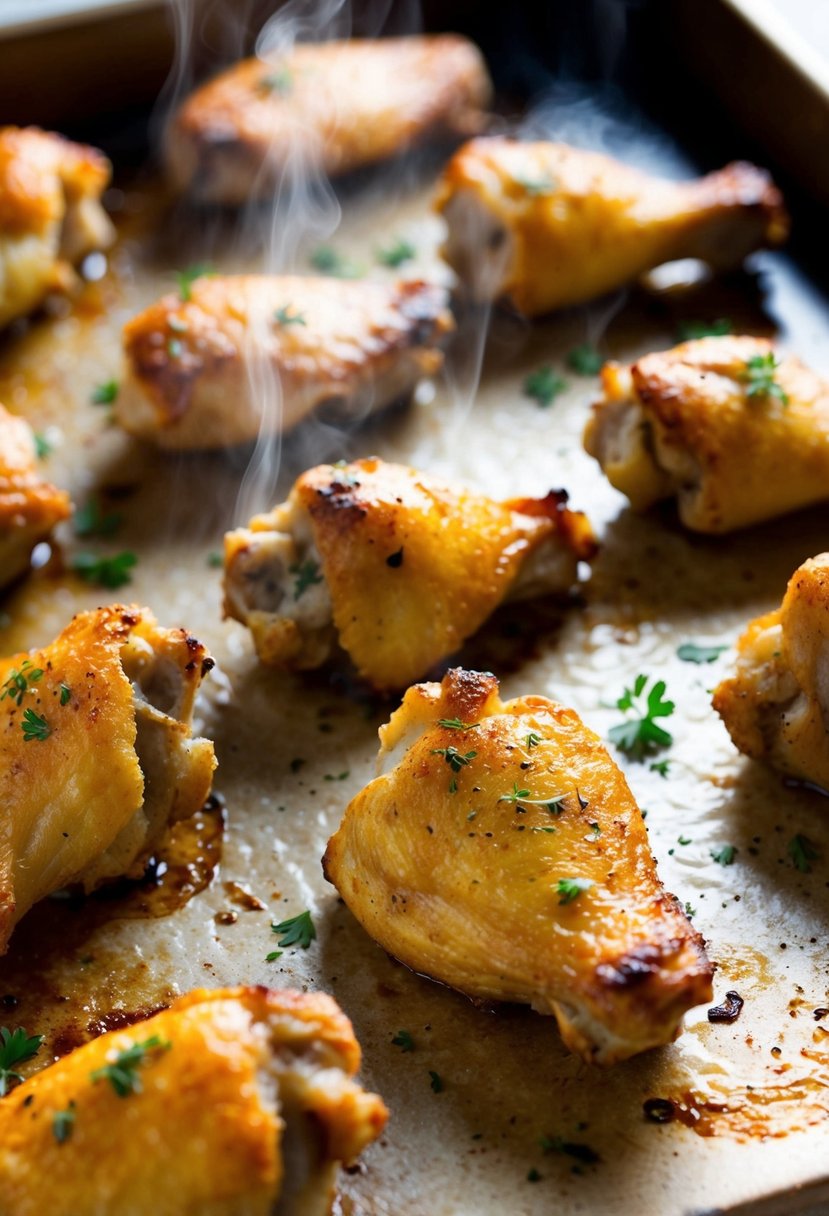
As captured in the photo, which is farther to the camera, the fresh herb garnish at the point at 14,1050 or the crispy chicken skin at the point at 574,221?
the crispy chicken skin at the point at 574,221

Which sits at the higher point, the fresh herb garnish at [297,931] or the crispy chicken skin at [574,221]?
the crispy chicken skin at [574,221]

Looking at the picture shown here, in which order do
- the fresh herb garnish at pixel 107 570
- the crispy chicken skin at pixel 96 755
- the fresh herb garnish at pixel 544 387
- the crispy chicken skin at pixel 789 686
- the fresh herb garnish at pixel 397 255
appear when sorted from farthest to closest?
the fresh herb garnish at pixel 397 255
the fresh herb garnish at pixel 544 387
the fresh herb garnish at pixel 107 570
the crispy chicken skin at pixel 789 686
the crispy chicken skin at pixel 96 755

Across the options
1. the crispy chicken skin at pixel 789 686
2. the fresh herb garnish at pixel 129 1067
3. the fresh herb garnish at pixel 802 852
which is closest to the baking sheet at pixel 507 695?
the fresh herb garnish at pixel 802 852

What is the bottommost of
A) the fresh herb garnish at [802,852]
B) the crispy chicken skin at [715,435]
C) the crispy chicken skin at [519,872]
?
the fresh herb garnish at [802,852]

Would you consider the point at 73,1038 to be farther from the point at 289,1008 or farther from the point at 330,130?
the point at 330,130

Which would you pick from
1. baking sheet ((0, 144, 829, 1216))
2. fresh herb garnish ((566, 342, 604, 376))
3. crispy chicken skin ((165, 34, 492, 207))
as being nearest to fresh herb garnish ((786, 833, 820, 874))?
baking sheet ((0, 144, 829, 1216))

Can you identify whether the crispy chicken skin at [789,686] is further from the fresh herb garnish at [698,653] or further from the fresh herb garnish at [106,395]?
the fresh herb garnish at [106,395]

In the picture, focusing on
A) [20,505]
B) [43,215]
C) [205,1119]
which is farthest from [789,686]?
[43,215]
